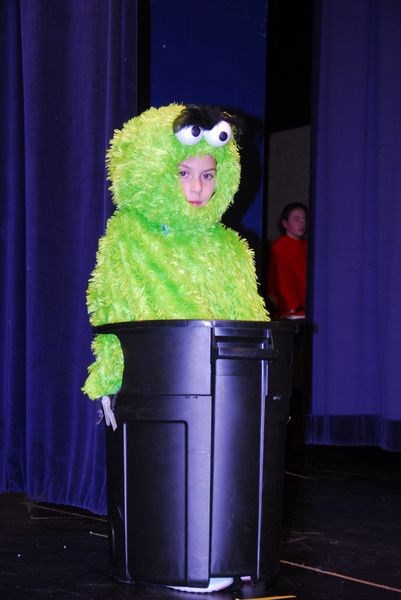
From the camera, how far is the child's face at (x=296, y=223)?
170 inches

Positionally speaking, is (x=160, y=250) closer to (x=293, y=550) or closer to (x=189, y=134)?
A: (x=189, y=134)

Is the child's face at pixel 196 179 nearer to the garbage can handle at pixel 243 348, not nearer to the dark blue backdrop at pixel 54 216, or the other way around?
the garbage can handle at pixel 243 348

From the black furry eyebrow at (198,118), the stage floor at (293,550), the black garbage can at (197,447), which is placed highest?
the black furry eyebrow at (198,118)

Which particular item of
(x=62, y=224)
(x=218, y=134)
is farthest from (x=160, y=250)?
(x=62, y=224)

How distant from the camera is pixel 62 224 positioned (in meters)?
2.25

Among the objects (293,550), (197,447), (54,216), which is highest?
(54,216)

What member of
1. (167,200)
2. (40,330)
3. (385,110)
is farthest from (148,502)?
(385,110)

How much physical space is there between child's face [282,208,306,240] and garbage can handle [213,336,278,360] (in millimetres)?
2864

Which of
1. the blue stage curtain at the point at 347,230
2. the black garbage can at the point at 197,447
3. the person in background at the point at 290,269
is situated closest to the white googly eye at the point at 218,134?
the black garbage can at the point at 197,447

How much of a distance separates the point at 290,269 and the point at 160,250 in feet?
8.79

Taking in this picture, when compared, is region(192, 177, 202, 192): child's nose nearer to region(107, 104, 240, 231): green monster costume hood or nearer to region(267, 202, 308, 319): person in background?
region(107, 104, 240, 231): green monster costume hood

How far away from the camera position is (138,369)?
150 centimetres

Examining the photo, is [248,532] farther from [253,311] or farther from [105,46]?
[105,46]

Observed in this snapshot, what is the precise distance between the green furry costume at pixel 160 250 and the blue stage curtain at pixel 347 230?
5.44ft
